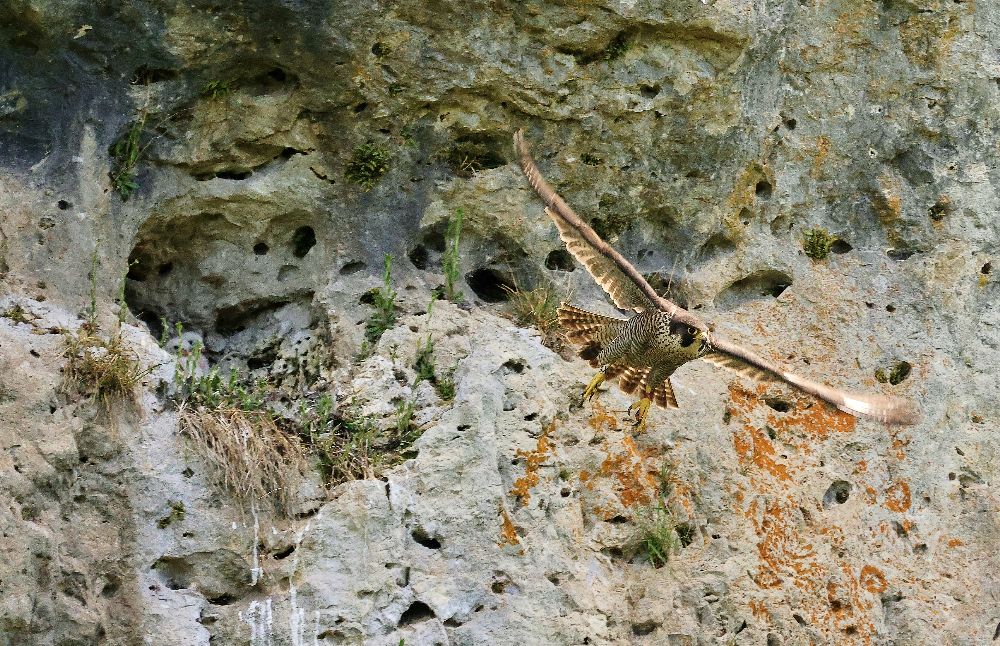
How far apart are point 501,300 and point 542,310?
1.19 ft

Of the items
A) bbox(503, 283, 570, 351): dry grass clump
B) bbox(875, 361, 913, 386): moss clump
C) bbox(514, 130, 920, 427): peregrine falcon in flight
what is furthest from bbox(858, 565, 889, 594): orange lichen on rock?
bbox(503, 283, 570, 351): dry grass clump

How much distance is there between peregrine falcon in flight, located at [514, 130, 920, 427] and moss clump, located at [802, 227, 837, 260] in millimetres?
1082

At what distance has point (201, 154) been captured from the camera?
25.9 ft

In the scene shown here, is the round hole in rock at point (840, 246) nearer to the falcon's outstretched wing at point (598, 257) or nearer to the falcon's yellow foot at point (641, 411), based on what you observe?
the falcon's outstretched wing at point (598, 257)

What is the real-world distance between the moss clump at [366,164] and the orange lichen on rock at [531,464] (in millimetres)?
1882

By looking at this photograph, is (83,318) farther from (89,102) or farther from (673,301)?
(673,301)

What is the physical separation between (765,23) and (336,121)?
272cm

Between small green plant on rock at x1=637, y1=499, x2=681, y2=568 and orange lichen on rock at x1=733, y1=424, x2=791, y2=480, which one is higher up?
orange lichen on rock at x1=733, y1=424, x2=791, y2=480

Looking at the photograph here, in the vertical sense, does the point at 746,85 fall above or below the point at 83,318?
above

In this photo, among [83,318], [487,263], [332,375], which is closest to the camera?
[83,318]

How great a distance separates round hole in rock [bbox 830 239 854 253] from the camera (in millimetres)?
8805

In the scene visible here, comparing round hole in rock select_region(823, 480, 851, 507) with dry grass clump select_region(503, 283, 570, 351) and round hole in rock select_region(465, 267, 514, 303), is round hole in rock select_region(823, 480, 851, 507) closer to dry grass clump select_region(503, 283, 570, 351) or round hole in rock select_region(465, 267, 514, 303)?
dry grass clump select_region(503, 283, 570, 351)

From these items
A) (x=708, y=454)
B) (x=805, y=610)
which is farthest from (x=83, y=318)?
(x=805, y=610)

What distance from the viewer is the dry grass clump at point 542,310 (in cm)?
822
